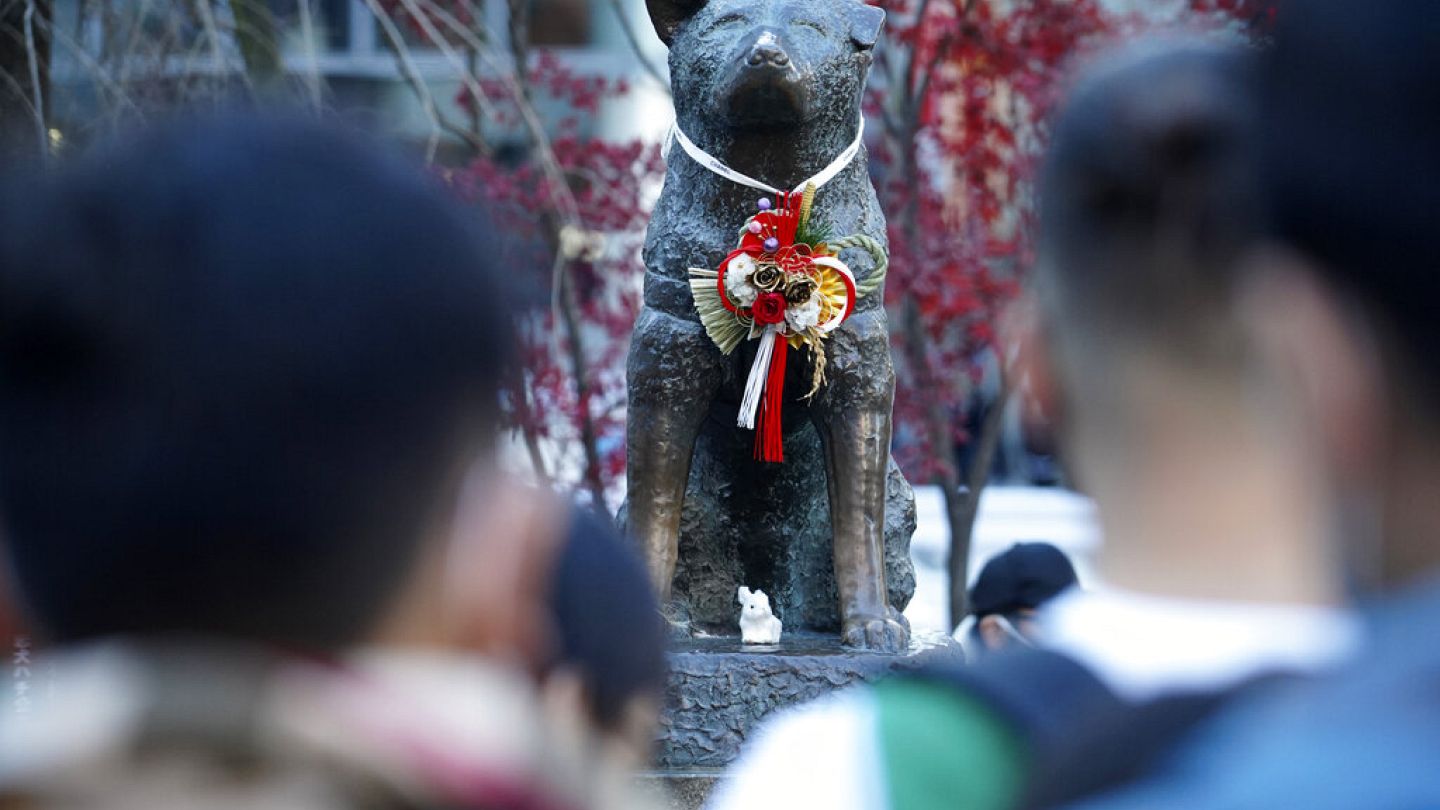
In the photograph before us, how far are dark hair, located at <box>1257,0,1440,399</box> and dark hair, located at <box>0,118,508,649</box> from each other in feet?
1.60

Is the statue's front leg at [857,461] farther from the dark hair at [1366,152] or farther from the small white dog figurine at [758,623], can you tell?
the dark hair at [1366,152]

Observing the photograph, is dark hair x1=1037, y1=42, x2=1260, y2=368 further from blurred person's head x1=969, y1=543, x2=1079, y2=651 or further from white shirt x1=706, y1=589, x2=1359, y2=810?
blurred person's head x1=969, y1=543, x2=1079, y2=651

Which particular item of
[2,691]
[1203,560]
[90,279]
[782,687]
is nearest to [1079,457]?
[1203,560]

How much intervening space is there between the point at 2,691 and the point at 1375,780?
36.3 inches

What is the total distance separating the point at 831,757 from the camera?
1108 millimetres

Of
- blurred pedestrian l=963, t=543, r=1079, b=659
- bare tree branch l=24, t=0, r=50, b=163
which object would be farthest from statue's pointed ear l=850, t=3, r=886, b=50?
bare tree branch l=24, t=0, r=50, b=163

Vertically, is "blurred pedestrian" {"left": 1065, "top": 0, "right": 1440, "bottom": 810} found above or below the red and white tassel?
below

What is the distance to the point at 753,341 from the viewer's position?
3.37 metres

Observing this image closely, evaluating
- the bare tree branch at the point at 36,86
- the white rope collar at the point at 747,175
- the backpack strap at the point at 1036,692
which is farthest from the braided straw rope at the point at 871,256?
the backpack strap at the point at 1036,692

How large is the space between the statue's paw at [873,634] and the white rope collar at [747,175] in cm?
91

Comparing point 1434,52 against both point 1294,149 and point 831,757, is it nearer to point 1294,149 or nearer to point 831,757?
point 1294,149

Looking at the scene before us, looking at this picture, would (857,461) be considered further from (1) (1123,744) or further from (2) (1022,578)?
(1) (1123,744)

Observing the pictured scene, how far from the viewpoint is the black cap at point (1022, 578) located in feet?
12.9

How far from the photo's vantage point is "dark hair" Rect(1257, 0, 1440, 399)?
30.4 inches
